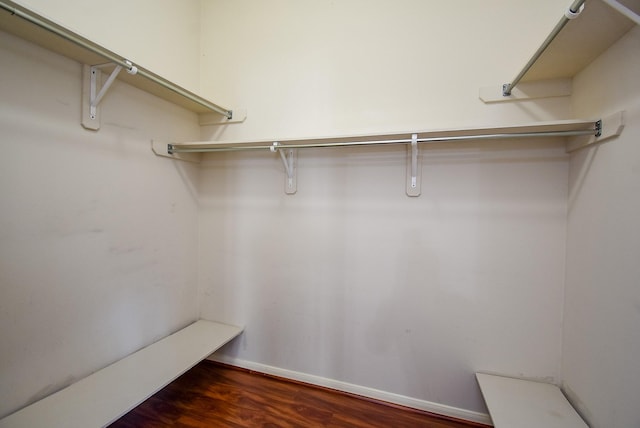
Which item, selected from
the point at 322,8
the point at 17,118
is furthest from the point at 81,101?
the point at 322,8

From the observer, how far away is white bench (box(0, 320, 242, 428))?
1.05m

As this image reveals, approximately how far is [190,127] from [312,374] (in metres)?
1.99

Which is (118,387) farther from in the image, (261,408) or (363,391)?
(363,391)

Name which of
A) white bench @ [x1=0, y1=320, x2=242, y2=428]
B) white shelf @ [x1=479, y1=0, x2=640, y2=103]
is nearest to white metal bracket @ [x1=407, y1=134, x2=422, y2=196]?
white shelf @ [x1=479, y1=0, x2=640, y2=103]

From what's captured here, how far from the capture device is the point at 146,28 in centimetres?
156

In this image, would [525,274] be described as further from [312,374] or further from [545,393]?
[312,374]

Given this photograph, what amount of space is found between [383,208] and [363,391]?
119cm

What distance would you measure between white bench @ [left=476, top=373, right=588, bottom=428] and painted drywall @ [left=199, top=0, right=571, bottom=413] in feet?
0.27

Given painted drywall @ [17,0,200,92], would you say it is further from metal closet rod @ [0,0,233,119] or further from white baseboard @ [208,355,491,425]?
white baseboard @ [208,355,491,425]

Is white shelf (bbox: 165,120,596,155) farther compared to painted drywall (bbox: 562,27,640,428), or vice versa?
white shelf (bbox: 165,120,596,155)

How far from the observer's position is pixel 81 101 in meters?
1.26

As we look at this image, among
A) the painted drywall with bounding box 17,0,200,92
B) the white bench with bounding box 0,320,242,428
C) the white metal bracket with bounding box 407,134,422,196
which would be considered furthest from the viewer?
the white metal bracket with bounding box 407,134,422,196

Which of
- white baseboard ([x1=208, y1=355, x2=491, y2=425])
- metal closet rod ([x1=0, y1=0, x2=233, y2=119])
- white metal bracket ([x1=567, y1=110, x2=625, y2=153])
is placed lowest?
white baseboard ([x1=208, y1=355, x2=491, y2=425])

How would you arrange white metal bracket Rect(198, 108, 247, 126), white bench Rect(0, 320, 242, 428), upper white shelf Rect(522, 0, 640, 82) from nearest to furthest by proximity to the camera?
upper white shelf Rect(522, 0, 640, 82) < white bench Rect(0, 320, 242, 428) < white metal bracket Rect(198, 108, 247, 126)
